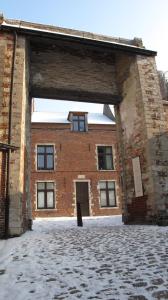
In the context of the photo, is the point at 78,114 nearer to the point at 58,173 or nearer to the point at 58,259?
the point at 58,173

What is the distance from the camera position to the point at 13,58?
28.1 feet

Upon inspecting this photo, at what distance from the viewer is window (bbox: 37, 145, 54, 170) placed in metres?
19.0

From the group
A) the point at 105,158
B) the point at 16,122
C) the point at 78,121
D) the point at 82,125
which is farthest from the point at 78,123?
the point at 16,122

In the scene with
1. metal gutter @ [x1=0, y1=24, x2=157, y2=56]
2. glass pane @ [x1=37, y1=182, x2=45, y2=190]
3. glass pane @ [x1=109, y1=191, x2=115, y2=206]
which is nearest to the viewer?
metal gutter @ [x1=0, y1=24, x2=157, y2=56]

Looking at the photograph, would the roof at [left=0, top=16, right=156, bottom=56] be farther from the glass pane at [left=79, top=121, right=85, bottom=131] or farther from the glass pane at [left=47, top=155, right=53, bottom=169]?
the glass pane at [left=47, top=155, right=53, bottom=169]

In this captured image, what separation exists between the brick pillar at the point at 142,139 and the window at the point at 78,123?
30.2 feet

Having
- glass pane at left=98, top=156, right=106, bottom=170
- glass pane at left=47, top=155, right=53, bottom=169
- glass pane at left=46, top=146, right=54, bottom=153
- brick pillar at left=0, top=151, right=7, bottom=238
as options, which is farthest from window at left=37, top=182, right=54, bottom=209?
brick pillar at left=0, top=151, right=7, bottom=238

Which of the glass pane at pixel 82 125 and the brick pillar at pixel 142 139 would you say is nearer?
the brick pillar at pixel 142 139

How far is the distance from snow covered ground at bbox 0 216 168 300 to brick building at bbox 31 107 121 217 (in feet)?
41.8

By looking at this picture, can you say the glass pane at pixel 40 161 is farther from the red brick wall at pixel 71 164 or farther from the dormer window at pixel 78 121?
the dormer window at pixel 78 121

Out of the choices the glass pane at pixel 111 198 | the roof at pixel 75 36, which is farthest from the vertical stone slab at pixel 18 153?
the glass pane at pixel 111 198

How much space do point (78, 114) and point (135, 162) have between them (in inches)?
449

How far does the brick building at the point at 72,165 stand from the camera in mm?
18344

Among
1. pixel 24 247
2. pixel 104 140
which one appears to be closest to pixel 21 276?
pixel 24 247
